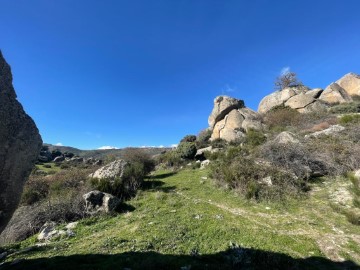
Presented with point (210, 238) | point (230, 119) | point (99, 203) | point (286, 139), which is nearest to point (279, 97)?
point (230, 119)

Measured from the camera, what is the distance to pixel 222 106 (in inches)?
1559

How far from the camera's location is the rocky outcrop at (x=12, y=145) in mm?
4859

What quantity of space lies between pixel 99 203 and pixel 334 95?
34624 millimetres

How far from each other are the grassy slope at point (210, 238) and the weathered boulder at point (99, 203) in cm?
57

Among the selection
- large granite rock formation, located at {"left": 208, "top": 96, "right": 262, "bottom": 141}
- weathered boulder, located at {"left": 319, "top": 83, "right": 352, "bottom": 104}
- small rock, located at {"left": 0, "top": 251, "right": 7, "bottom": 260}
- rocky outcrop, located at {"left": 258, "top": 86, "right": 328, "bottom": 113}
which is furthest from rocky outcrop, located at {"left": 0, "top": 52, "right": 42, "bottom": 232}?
weathered boulder, located at {"left": 319, "top": 83, "right": 352, "bottom": 104}

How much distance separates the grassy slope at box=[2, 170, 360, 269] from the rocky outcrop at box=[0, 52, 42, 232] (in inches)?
70.7

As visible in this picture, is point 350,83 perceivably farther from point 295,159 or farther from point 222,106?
point 295,159

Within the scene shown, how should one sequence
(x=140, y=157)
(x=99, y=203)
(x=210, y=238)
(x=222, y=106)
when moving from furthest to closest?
(x=222, y=106) → (x=140, y=157) → (x=99, y=203) → (x=210, y=238)

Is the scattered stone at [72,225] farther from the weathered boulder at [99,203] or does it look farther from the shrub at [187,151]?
the shrub at [187,151]

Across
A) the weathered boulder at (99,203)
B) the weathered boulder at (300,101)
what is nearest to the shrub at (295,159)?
the weathered boulder at (99,203)

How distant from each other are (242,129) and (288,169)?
20.3m

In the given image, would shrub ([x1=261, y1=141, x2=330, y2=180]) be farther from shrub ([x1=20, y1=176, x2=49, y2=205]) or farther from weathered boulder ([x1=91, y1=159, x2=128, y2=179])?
shrub ([x1=20, y1=176, x2=49, y2=205])

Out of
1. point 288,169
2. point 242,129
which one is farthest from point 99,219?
point 242,129

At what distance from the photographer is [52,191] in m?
13.9
